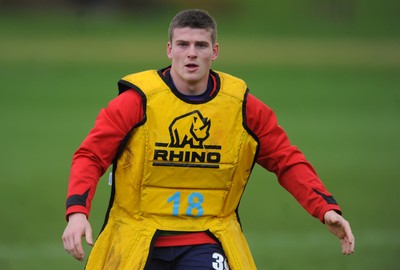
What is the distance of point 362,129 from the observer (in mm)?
21828

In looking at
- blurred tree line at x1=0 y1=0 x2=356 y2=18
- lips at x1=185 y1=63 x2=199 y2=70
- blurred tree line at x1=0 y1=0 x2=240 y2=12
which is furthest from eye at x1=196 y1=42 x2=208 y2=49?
blurred tree line at x1=0 y1=0 x2=240 y2=12

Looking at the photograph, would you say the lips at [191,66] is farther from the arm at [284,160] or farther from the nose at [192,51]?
the arm at [284,160]

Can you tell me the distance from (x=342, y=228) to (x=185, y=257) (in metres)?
0.88

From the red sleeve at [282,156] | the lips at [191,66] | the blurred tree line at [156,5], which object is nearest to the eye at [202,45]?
the lips at [191,66]

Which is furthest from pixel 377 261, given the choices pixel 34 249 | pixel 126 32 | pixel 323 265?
pixel 126 32

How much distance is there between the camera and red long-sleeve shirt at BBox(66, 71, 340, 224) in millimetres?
6281

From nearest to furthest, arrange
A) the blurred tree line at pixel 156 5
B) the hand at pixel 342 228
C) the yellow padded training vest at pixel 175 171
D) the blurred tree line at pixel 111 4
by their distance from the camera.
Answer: the hand at pixel 342 228 < the yellow padded training vest at pixel 175 171 < the blurred tree line at pixel 156 5 < the blurred tree line at pixel 111 4

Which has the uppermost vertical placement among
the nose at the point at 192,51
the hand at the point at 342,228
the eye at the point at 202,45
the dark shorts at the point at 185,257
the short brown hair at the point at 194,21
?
the short brown hair at the point at 194,21

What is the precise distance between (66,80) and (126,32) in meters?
18.0

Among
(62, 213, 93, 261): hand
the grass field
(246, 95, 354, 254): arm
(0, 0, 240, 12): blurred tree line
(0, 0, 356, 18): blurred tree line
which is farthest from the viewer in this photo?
(0, 0, 240, 12): blurred tree line

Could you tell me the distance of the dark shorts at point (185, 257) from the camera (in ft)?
21.3

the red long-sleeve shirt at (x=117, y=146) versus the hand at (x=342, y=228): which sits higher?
the red long-sleeve shirt at (x=117, y=146)

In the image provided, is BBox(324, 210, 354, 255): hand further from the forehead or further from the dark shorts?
the forehead

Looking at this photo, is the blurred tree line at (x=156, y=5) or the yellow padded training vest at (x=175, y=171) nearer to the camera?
the yellow padded training vest at (x=175, y=171)
